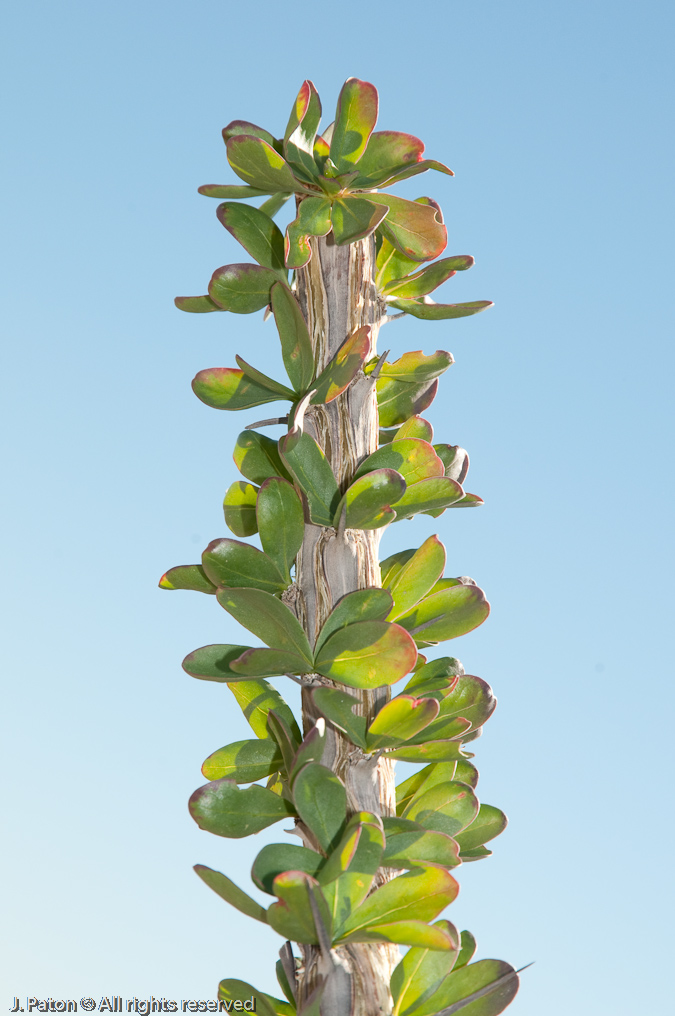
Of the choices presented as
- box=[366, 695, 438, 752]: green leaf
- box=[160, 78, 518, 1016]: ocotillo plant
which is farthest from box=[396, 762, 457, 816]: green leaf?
box=[366, 695, 438, 752]: green leaf

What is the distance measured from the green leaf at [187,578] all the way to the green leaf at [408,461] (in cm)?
17

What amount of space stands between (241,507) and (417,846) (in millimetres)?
353

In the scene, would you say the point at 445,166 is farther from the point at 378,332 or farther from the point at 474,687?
the point at 474,687

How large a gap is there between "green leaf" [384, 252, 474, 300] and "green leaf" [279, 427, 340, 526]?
0.21 meters

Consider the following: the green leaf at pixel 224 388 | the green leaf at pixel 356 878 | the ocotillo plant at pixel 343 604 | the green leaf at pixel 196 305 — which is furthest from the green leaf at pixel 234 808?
the green leaf at pixel 196 305

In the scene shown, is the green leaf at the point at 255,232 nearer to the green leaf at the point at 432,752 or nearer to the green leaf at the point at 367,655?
the green leaf at the point at 367,655

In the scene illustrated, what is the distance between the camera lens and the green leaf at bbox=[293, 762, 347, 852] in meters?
0.68

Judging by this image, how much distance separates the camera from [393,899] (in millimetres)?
681

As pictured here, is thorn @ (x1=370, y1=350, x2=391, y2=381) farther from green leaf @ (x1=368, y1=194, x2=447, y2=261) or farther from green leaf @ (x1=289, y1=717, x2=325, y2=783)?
green leaf @ (x1=289, y1=717, x2=325, y2=783)

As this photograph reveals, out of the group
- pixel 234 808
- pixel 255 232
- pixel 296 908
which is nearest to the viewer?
pixel 296 908

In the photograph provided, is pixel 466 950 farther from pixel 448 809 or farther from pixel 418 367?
pixel 418 367

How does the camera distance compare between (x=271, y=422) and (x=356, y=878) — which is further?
(x=271, y=422)

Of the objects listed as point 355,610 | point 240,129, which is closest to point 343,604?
point 355,610

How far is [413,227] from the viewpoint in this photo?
2.77ft
